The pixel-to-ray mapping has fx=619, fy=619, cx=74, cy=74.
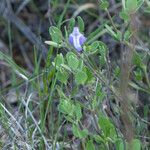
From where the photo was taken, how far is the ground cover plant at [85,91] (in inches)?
52.5

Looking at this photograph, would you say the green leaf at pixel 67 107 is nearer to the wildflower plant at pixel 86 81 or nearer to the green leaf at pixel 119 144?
the wildflower plant at pixel 86 81

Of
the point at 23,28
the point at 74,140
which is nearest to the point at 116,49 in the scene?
the point at 23,28

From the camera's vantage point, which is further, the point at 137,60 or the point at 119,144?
the point at 137,60

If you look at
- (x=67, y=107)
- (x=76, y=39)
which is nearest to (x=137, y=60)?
(x=76, y=39)

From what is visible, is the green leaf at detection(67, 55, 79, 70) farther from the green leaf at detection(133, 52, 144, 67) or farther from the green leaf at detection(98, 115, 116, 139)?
the green leaf at detection(133, 52, 144, 67)

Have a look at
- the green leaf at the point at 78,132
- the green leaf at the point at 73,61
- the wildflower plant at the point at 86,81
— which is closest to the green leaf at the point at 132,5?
the wildflower plant at the point at 86,81

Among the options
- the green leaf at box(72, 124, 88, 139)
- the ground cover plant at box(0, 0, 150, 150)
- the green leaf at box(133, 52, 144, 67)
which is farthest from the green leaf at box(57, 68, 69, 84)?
the green leaf at box(133, 52, 144, 67)

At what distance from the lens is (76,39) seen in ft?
4.74

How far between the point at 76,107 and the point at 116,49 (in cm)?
94

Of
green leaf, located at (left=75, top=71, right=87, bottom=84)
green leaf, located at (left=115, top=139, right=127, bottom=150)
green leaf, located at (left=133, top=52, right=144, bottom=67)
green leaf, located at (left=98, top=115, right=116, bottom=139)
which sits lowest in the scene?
green leaf, located at (left=115, top=139, right=127, bottom=150)

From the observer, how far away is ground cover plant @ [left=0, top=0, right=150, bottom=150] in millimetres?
1334

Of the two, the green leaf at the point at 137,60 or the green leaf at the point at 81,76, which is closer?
the green leaf at the point at 81,76

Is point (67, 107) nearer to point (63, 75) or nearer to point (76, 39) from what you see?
point (63, 75)

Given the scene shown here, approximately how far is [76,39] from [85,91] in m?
0.14
